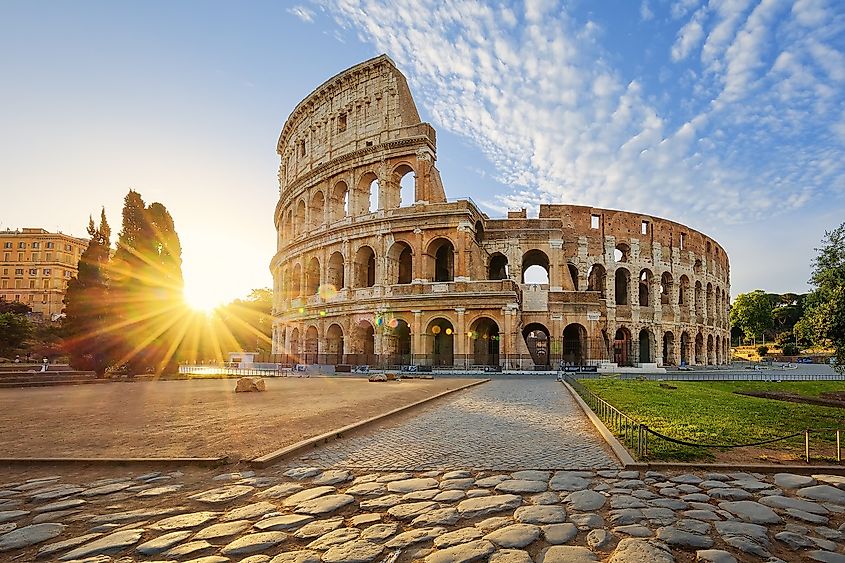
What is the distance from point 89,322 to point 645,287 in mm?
43303

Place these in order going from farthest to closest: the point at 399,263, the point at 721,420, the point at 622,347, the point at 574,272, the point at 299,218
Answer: the point at 299,218
the point at 574,272
the point at 622,347
the point at 399,263
the point at 721,420

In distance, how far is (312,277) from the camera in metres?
40.1

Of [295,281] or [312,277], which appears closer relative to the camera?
[312,277]

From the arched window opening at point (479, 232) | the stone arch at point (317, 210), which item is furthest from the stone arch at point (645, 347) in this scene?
the stone arch at point (317, 210)

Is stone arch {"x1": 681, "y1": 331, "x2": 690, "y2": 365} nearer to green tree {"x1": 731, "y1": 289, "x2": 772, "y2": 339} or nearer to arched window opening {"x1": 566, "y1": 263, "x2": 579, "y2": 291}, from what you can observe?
arched window opening {"x1": 566, "y1": 263, "x2": 579, "y2": 291}

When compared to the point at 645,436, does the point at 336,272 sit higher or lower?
higher

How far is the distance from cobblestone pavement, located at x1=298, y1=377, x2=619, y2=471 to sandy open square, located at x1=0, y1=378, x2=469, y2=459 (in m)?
0.97

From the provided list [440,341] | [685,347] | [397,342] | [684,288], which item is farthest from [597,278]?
[397,342]

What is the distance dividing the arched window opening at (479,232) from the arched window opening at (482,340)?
6.71m

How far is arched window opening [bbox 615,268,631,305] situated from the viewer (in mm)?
43344

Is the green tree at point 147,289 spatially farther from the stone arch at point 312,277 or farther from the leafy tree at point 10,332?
the leafy tree at point 10,332

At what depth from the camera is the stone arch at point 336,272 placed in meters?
37.2

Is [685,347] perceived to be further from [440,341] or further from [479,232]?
[440,341]

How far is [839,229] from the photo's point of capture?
541 inches
